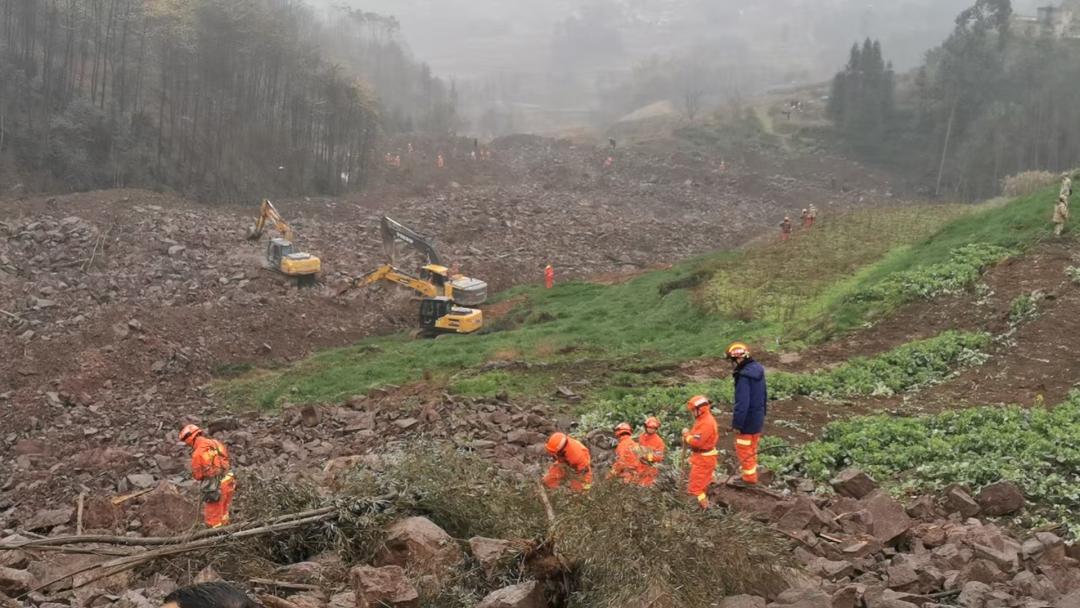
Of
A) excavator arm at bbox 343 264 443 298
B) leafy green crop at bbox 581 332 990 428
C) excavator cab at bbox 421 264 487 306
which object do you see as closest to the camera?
leafy green crop at bbox 581 332 990 428

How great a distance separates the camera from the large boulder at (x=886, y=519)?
23.6 feet

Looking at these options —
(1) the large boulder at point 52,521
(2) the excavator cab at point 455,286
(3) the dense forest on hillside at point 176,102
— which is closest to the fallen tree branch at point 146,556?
(1) the large boulder at point 52,521

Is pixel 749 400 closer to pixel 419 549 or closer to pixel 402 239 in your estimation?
pixel 419 549

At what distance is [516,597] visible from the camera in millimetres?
4750

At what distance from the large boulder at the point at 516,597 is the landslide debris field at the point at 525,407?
2 centimetres

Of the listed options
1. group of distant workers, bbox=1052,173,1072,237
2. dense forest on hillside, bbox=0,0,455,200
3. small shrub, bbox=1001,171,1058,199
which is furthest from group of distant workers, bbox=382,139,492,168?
group of distant workers, bbox=1052,173,1072,237

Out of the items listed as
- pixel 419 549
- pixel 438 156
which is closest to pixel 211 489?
pixel 419 549

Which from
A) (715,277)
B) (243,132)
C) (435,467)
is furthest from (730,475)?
(243,132)

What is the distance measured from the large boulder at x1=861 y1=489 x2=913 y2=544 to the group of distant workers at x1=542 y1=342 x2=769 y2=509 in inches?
54.1

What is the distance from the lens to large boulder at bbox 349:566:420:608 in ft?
15.8

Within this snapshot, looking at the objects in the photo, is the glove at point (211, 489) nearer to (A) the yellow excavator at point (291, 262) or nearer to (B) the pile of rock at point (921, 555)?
(B) the pile of rock at point (921, 555)

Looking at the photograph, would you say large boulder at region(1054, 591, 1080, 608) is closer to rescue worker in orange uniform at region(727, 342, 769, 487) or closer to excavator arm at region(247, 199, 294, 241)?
rescue worker in orange uniform at region(727, 342, 769, 487)

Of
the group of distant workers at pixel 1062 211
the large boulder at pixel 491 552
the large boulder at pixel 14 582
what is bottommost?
the large boulder at pixel 14 582

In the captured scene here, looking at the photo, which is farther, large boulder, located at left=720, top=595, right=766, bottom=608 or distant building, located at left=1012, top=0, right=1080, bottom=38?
distant building, located at left=1012, top=0, right=1080, bottom=38
